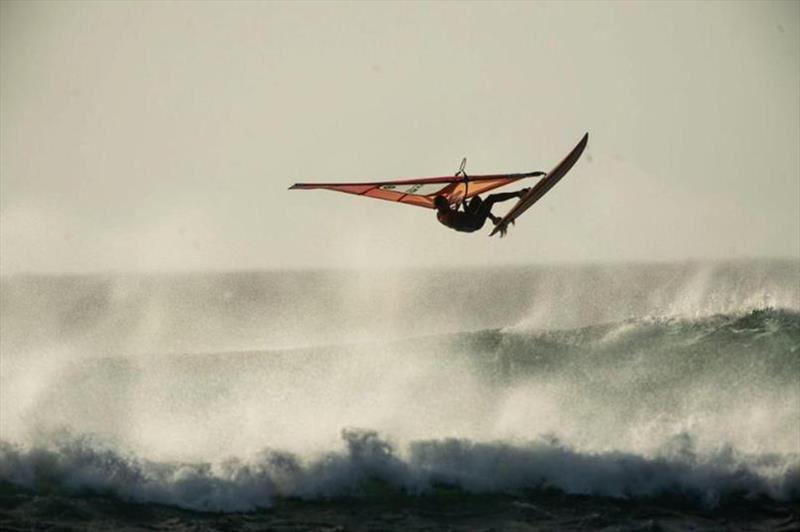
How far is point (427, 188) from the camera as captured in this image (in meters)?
12.8

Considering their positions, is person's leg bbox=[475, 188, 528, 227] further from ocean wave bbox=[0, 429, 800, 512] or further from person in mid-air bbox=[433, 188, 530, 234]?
ocean wave bbox=[0, 429, 800, 512]

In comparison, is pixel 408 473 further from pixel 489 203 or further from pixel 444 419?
pixel 489 203

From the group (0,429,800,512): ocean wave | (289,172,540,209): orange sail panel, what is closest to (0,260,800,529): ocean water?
(0,429,800,512): ocean wave

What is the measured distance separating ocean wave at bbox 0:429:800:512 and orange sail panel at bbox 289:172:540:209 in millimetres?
3313

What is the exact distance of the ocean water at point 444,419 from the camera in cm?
1297

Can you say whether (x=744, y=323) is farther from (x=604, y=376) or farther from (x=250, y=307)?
(x=250, y=307)

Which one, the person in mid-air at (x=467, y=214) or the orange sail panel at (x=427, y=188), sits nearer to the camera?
the person in mid-air at (x=467, y=214)

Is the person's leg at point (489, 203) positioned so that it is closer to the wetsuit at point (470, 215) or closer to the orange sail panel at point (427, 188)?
the wetsuit at point (470, 215)

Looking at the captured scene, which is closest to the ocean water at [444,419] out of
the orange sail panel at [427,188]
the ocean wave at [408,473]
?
the ocean wave at [408,473]

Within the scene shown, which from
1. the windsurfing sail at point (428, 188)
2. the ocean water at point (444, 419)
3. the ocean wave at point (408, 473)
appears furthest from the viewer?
the ocean water at point (444, 419)

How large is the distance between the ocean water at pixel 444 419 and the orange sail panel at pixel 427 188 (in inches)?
130

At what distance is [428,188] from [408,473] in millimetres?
3741

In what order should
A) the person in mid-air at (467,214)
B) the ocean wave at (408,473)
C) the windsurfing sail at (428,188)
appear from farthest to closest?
the ocean wave at (408,473)
the windsurfing sail at (428,188)
the person in mid-air at (467,214)

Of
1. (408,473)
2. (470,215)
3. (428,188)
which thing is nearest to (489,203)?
(470,215)
